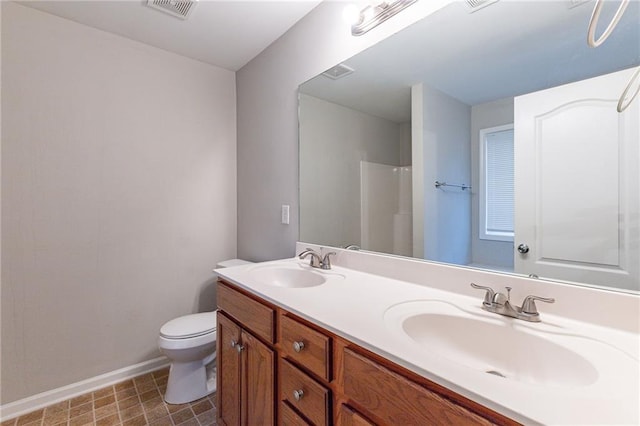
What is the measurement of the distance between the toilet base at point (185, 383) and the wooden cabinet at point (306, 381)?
0.46 metres

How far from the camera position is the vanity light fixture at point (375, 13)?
123 cm

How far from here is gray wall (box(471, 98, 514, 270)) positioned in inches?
38.0

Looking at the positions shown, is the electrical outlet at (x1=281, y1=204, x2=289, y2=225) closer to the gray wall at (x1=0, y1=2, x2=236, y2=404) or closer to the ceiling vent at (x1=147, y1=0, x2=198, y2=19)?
the gray wall at (x1=0, y1=2, x2=236, y2=404)

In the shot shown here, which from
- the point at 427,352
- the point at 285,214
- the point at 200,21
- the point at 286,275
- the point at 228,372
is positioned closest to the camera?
the point at 427,352

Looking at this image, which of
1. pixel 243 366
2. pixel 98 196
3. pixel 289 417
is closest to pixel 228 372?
pixel 243 366

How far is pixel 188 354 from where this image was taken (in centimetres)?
166

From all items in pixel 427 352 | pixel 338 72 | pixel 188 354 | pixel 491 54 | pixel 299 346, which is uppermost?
pixel 338 72

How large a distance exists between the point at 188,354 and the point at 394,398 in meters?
1.47

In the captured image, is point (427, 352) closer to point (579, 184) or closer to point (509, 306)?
point (509, 306)

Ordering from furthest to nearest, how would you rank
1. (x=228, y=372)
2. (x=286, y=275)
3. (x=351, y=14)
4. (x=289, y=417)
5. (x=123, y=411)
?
(x=123, y=411) < (x=286, y=275) < (x=351, y=14) < (x=228, y=372) < (x=289, y=417)

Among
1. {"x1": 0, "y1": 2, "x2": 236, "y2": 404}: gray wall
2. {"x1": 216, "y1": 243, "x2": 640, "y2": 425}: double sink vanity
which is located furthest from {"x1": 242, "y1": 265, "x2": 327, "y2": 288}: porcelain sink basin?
{"x1": 0, "y1": 2, "x2": 236, "y2": 404}: gray wall

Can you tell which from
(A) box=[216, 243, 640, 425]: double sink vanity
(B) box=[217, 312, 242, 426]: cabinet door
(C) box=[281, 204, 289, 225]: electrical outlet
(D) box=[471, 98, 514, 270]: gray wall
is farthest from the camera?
(C) box=[281, 204, 289, 225]: electrical outlet

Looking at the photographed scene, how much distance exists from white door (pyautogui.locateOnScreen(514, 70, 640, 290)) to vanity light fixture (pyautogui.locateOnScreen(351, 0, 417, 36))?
70 cm

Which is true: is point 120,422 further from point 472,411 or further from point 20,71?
point 20,71
